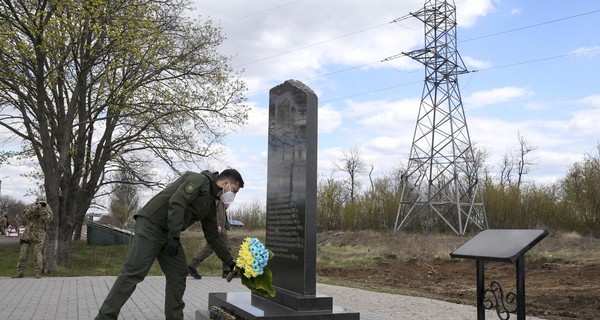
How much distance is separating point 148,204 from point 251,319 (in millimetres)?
1706

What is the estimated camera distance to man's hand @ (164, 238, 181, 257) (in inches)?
253

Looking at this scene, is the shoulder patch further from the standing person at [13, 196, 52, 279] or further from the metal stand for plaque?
the standing person at [13, 196, 52, 279]

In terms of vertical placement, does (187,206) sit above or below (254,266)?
above

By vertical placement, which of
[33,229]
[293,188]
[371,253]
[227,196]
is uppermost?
[293,188]

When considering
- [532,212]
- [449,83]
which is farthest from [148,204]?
[532,212]

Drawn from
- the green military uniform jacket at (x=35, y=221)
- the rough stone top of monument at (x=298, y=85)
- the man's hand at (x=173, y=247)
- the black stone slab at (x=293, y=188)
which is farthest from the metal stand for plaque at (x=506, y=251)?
the green military uniform jacket at (x=35, y=221)

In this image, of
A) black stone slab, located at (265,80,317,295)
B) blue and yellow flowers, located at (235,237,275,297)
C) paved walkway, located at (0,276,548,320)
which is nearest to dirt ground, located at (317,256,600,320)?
paved walkway, located at (0,276,548,320)

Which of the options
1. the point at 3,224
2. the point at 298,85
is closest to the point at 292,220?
the point at 298,85

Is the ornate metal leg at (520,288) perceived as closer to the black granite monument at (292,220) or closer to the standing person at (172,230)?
the black granite monument at (292,220)

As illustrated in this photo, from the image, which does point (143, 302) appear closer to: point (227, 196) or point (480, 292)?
point (227, 196)

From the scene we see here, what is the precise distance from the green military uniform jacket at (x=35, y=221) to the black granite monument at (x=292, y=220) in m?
8.07

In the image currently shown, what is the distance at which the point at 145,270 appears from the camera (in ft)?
20.9

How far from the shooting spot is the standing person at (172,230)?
621 centimetres

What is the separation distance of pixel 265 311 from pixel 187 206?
1418 mm
